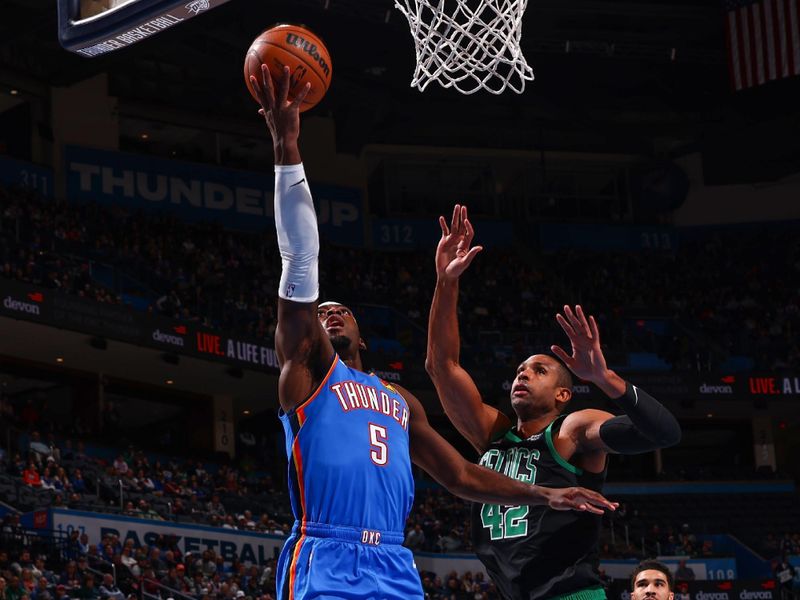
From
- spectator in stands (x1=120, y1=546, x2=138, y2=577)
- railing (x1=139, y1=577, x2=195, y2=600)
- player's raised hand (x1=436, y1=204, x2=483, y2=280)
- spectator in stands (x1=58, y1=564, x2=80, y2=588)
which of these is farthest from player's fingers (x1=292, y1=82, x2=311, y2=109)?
spectator in stands (x1=120, y1=546, x2=138, y2=577)

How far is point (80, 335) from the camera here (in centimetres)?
2488

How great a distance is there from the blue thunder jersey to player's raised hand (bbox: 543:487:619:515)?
0.75 meters

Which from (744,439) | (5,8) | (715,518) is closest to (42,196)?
(5,8)

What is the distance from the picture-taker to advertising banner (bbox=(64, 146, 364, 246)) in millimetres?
29609

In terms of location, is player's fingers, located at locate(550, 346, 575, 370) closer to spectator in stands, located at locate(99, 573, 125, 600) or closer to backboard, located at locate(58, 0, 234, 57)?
backboard, located at locate(58, 0, 234, 57)

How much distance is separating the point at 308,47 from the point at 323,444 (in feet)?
5.39

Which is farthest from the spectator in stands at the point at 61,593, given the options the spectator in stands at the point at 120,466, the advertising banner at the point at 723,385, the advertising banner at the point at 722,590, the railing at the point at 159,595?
the advertising banner at the point at 723,385

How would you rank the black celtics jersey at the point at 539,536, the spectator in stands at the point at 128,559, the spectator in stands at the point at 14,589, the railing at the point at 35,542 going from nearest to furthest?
the black celtics jersey at the point at 539,536, the spectator in stands at the point at 14,589, the railing at the point at 35,542, the spectator in stands at the point at 128,559

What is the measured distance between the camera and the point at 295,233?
4551mm

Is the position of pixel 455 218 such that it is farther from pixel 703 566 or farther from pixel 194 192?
Result: pixel 194 192

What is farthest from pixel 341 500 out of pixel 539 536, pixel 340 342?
pixel 539 536

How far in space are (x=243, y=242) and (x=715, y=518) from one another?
13.0m

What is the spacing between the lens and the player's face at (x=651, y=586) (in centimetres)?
658

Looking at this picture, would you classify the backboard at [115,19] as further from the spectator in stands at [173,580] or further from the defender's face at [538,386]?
the spectator in stands at [173,580]
